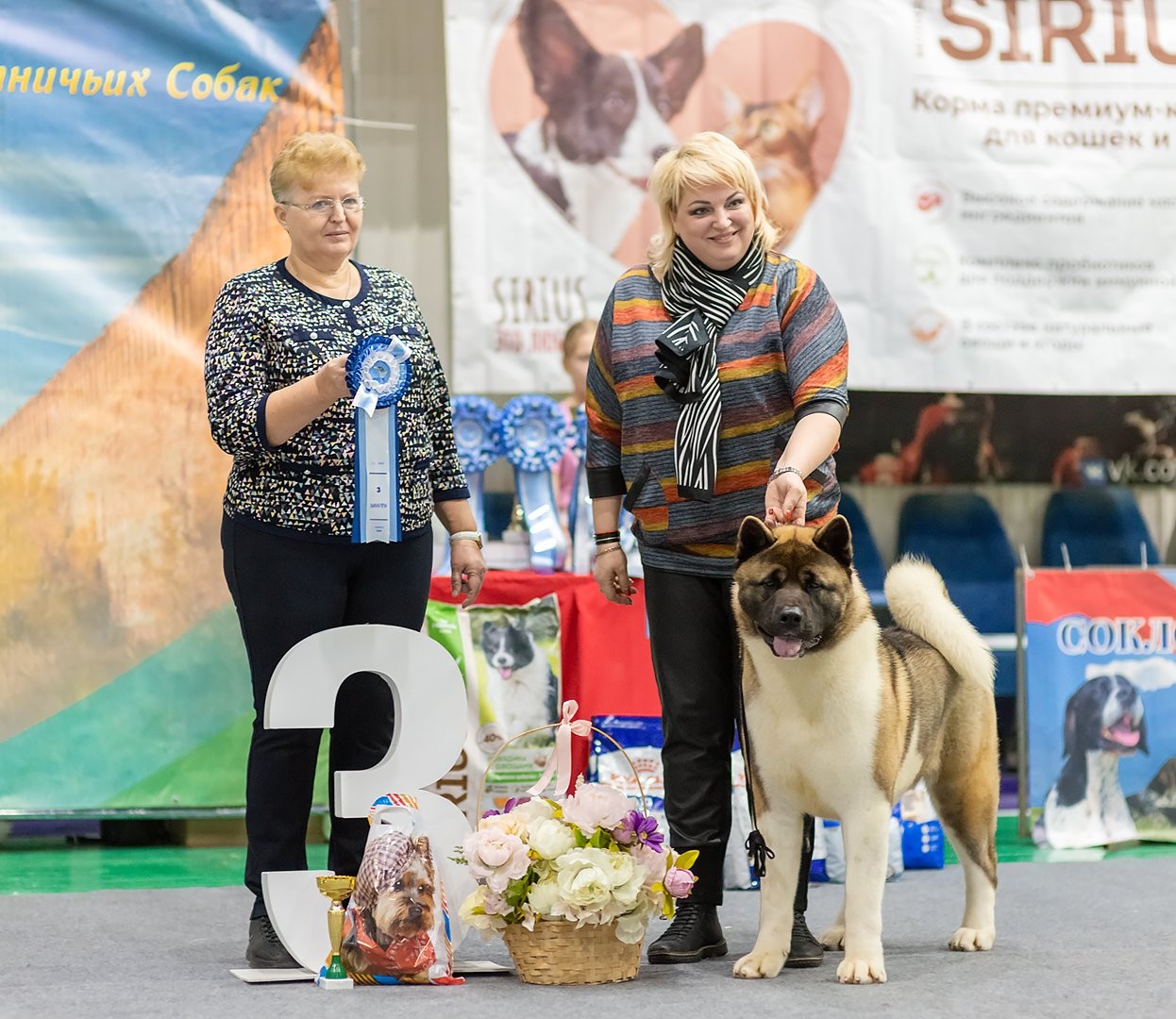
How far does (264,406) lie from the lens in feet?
9.23

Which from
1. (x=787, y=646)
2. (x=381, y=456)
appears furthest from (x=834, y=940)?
(x=381, y=456)

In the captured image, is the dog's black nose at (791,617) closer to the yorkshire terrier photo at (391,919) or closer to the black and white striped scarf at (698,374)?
the black and white striped scarf at (698,374)

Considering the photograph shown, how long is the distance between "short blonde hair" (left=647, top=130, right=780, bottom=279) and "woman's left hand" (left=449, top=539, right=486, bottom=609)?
0.64 m

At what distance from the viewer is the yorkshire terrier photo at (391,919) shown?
108 inches

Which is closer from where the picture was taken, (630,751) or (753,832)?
(753,832)

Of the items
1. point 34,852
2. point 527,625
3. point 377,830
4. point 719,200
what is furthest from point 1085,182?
point 34,852

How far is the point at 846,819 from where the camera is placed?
276 cm

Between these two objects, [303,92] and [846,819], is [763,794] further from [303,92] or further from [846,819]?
[303,92]

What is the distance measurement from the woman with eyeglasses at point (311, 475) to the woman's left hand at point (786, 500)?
66 cm

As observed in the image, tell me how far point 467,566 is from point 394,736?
35 centimetres

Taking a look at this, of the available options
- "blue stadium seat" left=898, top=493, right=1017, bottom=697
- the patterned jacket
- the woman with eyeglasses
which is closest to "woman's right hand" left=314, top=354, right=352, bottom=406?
the woman with eyeglasses

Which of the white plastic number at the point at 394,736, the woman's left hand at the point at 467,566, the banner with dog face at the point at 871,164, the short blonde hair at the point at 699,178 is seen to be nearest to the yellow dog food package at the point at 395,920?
the white plastic number at the point at 394,736

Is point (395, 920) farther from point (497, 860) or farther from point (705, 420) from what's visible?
point (705, 420)

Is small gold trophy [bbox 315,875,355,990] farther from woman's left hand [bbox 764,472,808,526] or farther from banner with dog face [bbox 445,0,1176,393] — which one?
banner with dog face [bbox 445,0,1176,393]
